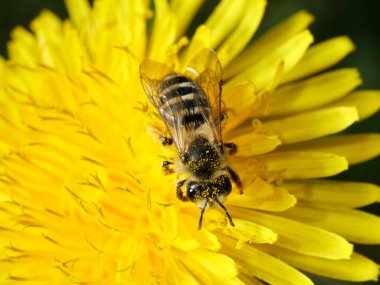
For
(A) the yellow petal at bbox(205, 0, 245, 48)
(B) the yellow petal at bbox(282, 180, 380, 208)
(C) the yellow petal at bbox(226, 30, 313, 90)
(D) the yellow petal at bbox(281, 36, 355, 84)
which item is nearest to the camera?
(B) the yellow petal at bbox(282, 180, 380, 208)

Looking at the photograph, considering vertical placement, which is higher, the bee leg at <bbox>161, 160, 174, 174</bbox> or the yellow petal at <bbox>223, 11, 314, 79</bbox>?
the yellow petal at <bbox>223, 11, 314, 79</bbox>

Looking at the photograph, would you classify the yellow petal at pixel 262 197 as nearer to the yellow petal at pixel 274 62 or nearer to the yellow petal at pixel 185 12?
the yellow petal at pixel 274 62

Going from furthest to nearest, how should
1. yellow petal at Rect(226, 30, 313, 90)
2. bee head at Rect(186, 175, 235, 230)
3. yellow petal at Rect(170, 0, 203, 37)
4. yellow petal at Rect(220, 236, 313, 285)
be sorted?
yellow petal at Rect(170, 0, 203, 37) → yellow petal at Rect(226, 30, 313, 90) → yellow petal at Rect(220, 236, 313, 285) → bee head at Rect(186, 175, 235, 230)

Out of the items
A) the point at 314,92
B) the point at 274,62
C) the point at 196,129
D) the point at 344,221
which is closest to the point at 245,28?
the point at 274,62

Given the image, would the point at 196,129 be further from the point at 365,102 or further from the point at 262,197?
the point at 365,102

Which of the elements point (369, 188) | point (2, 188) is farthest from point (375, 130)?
point (2, 188)

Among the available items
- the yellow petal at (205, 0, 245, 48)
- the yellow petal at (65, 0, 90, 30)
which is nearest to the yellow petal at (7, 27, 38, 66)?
the yellow petal at (65, 0, 90, 30)

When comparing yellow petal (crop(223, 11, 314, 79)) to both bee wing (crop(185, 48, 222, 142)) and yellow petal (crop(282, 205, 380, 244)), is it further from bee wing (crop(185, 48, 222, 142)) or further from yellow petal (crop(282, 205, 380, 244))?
yellow petal (crop(282, 205, 380, 244))

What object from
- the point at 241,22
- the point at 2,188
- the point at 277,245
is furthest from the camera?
the point at 241,22

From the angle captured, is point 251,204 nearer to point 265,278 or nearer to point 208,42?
point 265,278
